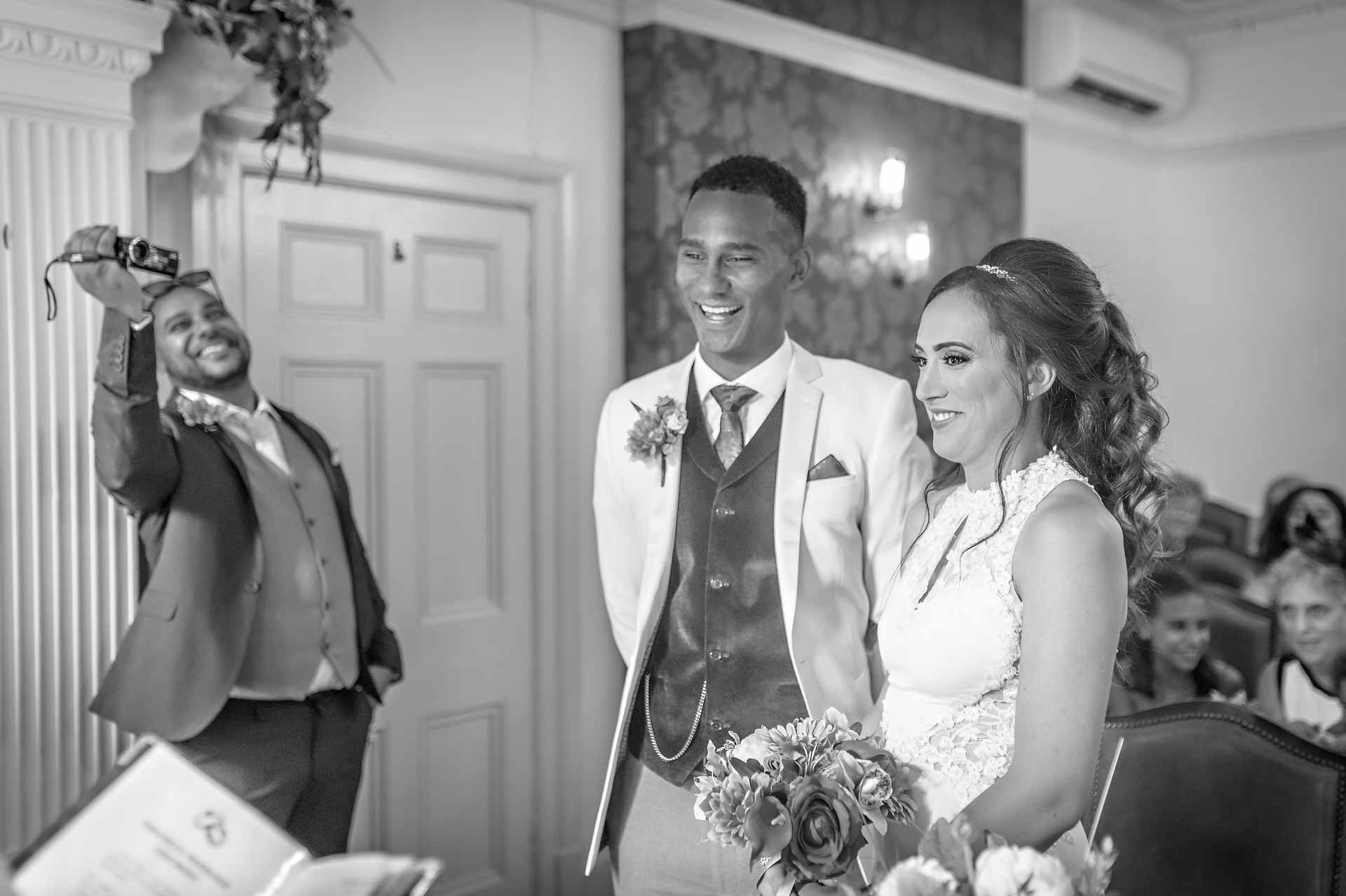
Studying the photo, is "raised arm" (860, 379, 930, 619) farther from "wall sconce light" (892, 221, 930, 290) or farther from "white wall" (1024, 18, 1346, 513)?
"white wall" (1024, 18, 1346, 513)

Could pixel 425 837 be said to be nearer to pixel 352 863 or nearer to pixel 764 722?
pixel 764 722

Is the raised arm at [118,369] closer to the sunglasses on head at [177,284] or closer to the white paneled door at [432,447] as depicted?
the sunglasses on head at [177,284]

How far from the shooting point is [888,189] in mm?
4836

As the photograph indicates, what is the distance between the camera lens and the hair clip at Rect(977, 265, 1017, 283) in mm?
1698

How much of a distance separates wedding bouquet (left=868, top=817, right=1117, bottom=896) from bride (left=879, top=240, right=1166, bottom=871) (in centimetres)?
37

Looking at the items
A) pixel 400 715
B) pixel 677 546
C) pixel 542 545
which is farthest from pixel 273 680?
pixel 542 545

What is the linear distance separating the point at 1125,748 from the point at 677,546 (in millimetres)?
822

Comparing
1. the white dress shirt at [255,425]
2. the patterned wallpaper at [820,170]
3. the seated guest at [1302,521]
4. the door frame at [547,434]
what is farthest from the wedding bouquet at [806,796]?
the seated guest at [1302,521]

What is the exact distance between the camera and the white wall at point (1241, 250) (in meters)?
6.62

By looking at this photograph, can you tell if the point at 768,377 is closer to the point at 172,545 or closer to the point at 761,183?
the point at 761,183

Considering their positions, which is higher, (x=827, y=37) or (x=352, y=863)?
(x=827, y=37)

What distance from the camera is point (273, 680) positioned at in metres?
2.54

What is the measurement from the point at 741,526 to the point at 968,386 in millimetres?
626

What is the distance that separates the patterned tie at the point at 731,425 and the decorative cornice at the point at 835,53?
210 cm
